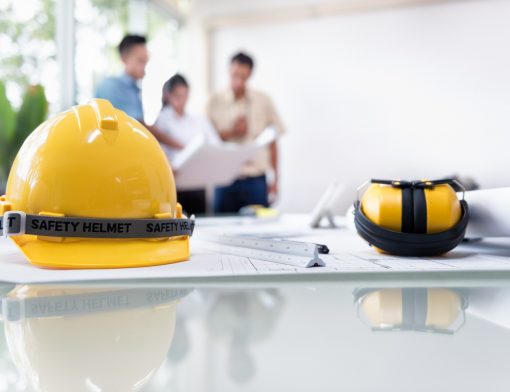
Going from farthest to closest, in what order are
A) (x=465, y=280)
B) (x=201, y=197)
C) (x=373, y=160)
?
(x=373, y=160) → (x=201, y=197) → (x=465, y=280)

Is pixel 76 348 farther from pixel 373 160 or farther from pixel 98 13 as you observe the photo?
pixel 373 160

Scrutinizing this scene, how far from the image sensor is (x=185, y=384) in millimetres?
378

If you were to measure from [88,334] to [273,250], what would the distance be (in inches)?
24.3

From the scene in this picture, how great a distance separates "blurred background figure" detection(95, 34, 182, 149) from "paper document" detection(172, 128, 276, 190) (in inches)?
11.1

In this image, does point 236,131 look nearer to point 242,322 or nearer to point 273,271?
point 273,271

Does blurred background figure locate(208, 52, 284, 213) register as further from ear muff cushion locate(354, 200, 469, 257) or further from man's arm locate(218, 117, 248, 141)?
ear muff cushion locate(354, 200, 469, 257)

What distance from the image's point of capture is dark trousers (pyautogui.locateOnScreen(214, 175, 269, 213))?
350 centimetres

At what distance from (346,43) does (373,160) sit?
1.24 metres

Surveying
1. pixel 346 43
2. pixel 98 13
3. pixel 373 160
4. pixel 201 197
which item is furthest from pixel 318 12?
pixel 201 197

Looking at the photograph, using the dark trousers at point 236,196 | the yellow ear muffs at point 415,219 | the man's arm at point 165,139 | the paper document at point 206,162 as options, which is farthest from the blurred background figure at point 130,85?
the yellow ear muffs at point 415,219

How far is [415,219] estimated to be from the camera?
3.41 feet

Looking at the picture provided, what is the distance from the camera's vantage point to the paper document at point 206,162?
2.47 m

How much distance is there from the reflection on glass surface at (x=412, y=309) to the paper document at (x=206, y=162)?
1.76 metres

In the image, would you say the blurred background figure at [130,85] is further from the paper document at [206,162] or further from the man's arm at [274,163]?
the man's arm at [274,163]
